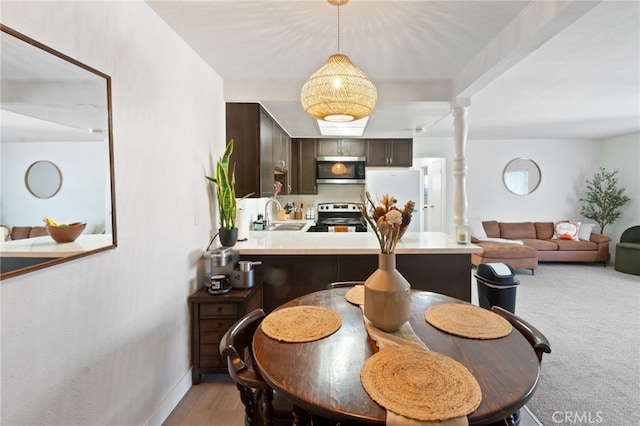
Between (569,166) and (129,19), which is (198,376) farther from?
(569,166)

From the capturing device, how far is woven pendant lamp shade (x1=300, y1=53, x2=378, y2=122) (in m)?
1.53

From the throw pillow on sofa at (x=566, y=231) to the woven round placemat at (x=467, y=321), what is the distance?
5.62m

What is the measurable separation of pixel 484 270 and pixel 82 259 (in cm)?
279

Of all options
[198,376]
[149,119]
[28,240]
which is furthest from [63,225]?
[198,376]

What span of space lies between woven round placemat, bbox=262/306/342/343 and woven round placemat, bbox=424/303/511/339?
0.45 metres

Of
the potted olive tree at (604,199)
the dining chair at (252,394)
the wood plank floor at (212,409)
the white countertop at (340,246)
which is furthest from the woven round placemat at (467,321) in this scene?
the potted olive tree at (604,199)

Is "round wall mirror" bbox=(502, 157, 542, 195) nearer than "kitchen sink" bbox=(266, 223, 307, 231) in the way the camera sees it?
No

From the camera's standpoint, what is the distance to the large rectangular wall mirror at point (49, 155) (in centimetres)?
94

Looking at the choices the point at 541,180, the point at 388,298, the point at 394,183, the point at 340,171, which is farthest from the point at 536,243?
the point at 388,298

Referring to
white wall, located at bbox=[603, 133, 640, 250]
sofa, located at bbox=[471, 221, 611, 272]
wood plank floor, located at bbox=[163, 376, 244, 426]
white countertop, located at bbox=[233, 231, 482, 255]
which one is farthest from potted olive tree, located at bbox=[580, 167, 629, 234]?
wood plank floor, located at bbox=[163, 376, 244, 426]

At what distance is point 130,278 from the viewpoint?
154 cm

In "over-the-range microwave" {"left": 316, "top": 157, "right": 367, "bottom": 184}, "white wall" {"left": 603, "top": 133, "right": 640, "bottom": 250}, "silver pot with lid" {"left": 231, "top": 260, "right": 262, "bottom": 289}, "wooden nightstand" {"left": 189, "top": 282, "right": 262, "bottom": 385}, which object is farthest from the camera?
"white wall" {"left": 603, "top": 133, "right": 640, "bottom": 250}

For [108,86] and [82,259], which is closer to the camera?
[82,259]

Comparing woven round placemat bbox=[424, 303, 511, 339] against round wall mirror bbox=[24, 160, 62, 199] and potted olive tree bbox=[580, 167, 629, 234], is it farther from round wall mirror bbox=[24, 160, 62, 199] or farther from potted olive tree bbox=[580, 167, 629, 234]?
potted olive tree bbox=[580, 167, 629, 234]
